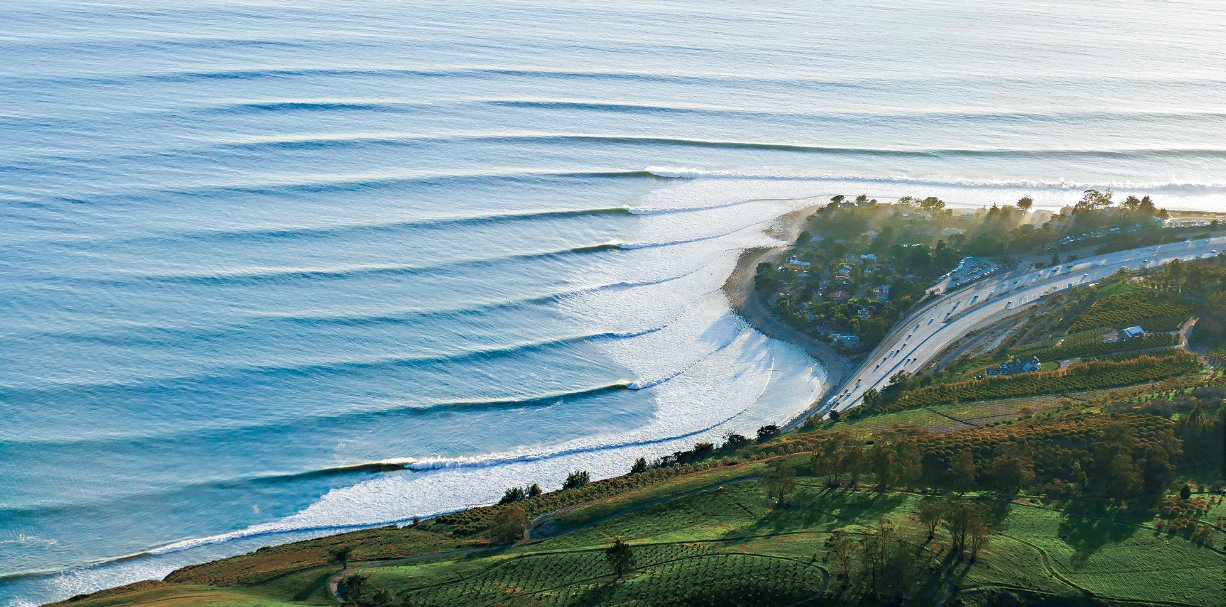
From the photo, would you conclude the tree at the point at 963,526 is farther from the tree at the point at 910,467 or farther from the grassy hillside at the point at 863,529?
the tree at the point at 910,467

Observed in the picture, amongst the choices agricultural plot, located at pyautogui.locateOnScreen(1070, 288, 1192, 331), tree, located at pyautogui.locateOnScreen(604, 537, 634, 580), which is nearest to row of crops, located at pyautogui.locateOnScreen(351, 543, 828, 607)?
tree, located at pyautogui.locateOnScreen(604, 537, 634, 580)

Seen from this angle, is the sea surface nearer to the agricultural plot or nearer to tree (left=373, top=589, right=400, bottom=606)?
tree (left=373, top=589, right=400, bottom=606)

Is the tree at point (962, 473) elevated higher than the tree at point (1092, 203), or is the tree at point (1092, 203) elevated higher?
the tree at point (1092, 203)

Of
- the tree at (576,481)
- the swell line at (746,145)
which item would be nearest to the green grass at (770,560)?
the tree at (576,481)

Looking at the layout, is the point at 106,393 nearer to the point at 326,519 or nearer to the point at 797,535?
the point at 326,519

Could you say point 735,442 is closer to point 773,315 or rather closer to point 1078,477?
point 773,315

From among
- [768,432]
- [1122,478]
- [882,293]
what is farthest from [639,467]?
[882,293]

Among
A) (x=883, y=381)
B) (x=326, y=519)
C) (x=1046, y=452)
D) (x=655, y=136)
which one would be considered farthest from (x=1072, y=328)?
(x=655, y=136)
